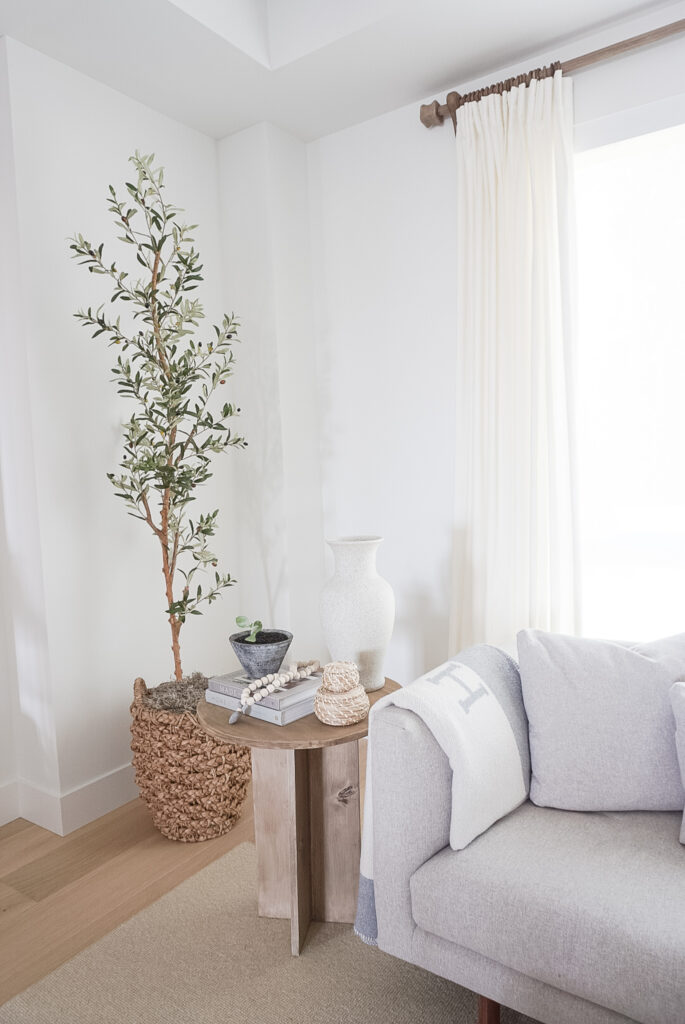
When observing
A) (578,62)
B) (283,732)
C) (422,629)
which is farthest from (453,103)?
(283,732)

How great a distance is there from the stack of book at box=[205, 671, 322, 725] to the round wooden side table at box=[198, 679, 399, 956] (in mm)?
21

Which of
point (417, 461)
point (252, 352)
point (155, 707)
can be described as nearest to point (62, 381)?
point (252, 352)

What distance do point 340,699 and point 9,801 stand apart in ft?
4.86

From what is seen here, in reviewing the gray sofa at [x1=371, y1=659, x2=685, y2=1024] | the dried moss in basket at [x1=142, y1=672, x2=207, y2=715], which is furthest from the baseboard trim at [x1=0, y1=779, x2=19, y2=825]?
the gray sofa at [x1=371, y1=659, x2=685, y2=1024]

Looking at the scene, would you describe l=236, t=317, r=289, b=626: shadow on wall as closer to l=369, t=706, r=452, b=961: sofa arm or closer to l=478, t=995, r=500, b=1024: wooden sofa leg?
l=369, t=706, r=452, b=961: sofa arm

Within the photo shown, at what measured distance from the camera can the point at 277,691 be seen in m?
1.80

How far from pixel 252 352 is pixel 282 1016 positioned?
7.46ft

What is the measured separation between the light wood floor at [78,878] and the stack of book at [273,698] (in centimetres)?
63

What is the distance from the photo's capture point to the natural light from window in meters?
2.38

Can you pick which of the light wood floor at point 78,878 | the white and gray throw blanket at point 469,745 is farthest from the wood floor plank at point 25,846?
the white and gray throw blanket at point 469,745

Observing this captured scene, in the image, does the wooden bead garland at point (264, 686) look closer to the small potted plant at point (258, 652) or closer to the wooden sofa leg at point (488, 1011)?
the small potted plant at point (258, 652)

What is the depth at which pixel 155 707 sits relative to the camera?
2.33 m

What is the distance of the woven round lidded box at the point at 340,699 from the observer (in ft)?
5.52

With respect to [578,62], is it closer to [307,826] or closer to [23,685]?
[307,826]
